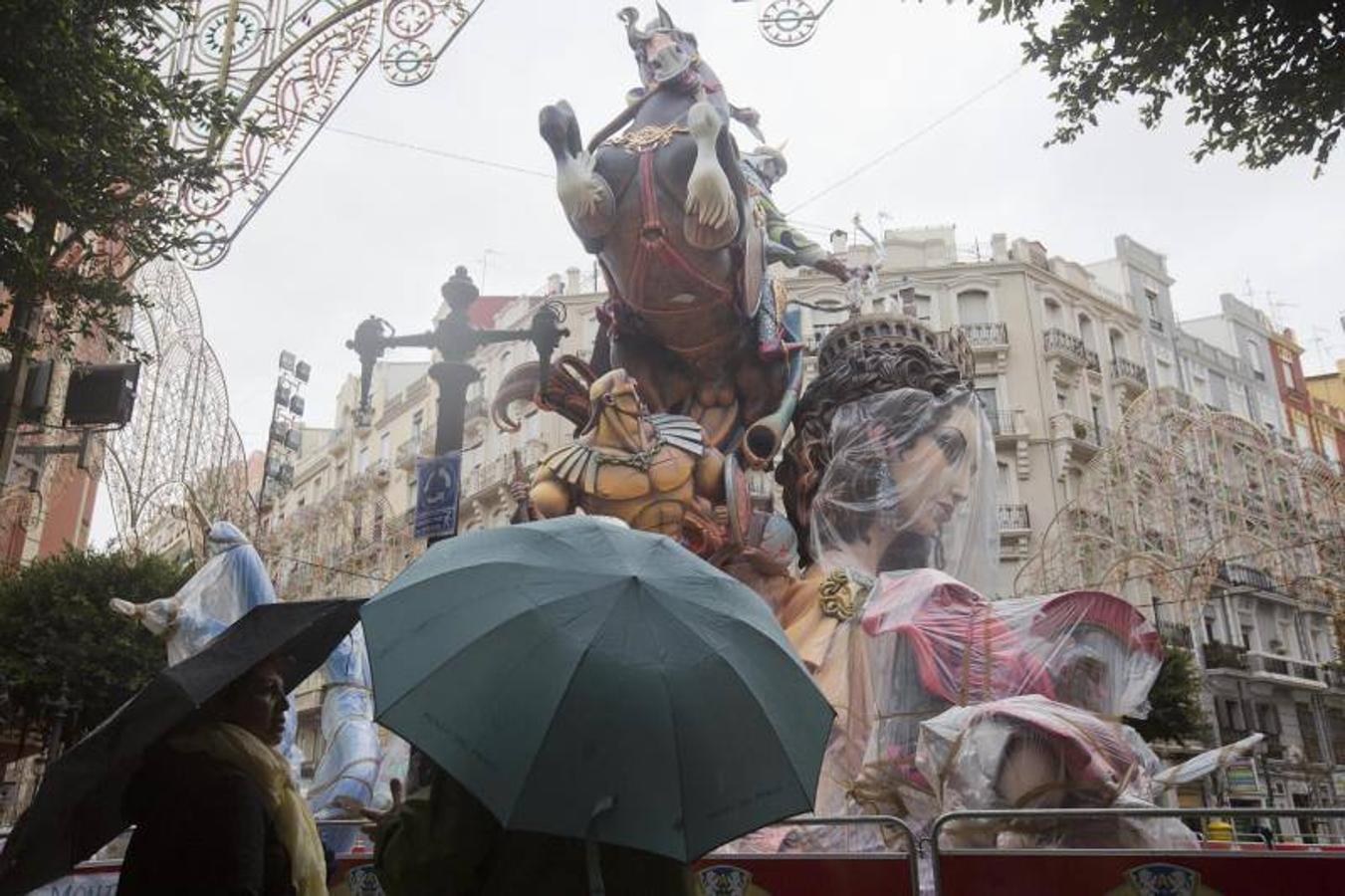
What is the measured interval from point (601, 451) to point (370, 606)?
5.04 meters

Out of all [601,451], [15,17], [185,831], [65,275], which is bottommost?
[185,831]

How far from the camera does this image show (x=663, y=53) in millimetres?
8539

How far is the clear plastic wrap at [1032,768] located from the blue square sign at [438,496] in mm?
2726

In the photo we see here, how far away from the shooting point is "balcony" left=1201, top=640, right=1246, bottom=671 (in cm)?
3228

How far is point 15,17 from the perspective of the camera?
6.84m

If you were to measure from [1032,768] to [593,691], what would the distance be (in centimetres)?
324

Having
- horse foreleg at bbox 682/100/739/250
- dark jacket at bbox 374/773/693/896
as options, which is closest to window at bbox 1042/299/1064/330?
horse foreleg at bbox 682/100/739/250

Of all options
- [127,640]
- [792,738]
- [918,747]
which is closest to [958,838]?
[918,747]

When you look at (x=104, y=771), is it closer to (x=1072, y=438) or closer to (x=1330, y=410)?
(x=1072, y=438)

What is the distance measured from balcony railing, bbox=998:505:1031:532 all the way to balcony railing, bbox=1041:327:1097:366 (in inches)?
203

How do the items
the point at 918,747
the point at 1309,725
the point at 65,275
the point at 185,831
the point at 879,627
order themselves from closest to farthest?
the point at 185,831
the point at 918,747
the point at 879,627
the point at 65,275
the point at 1309,725

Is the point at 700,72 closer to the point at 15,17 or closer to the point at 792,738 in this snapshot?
the point at 15,17

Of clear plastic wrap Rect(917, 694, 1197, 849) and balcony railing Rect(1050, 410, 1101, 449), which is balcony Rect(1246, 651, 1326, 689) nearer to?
balcony railing Rect(1050, 410, 1101, 449)

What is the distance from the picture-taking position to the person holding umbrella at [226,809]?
2541mm
